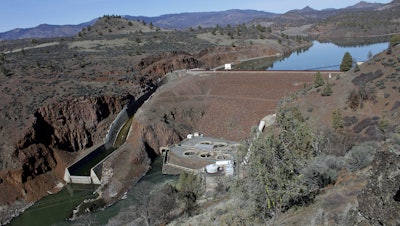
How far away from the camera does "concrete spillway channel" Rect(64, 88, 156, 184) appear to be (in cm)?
3242

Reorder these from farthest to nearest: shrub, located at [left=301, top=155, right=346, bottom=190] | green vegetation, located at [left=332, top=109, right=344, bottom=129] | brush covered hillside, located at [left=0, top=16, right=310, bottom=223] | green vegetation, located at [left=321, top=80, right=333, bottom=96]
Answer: green vegetation, located at [left=321, top=80, right=333, bottom=96]
brush covered hillside, located at [left=0, top=16, right=310, bottom=223]
green vegetation, located at [left=332, top=109, right=344, bottom=129]
shrub, located at [left=301, top=155, right=346, bottom=190]

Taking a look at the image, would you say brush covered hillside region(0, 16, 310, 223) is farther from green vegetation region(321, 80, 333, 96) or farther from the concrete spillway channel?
green vegetation region(321, 80, 333, 96)

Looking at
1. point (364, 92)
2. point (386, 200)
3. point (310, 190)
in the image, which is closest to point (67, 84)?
point (364, 92)

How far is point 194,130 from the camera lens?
4244cm

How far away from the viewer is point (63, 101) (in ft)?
129

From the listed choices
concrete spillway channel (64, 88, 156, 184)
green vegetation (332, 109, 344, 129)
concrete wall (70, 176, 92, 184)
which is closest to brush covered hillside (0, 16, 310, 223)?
concrete spillway channel (64, 88, 156, 184)

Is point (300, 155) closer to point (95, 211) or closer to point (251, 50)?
point (95, 211)

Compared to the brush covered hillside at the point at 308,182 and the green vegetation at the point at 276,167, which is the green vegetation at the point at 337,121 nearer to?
the brush covered hillside at the point at 308,182

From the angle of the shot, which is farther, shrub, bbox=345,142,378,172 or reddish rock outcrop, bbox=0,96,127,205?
reddish rock outcrop, bbox=0,96,127,205

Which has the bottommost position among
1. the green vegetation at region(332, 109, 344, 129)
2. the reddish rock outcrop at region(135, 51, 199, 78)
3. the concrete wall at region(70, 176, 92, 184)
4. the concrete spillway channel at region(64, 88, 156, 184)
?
the concrete wall at region(70, 176, 92, 184)

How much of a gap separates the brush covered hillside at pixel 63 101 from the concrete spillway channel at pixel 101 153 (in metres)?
1.32

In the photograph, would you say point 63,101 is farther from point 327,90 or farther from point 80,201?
point 327,90

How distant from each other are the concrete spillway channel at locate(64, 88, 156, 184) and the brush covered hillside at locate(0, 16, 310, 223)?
132 cm

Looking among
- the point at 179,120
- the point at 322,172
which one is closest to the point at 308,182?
the point at 322,172
